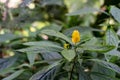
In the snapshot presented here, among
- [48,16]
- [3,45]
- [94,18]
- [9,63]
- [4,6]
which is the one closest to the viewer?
[9,63]

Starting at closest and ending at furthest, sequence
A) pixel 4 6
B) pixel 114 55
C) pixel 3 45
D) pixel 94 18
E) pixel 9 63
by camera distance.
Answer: pixel 114 55
pixel 9 63
pixel 3 45
pixel 4 6
pixel 94 18

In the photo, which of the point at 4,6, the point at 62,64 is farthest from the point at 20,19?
the point at 62,64

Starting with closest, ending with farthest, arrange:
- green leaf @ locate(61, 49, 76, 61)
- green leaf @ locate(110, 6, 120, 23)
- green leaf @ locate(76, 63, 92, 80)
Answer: green leaf @ locate(61, 49, 76, 61)
green leaf @ locate(76, 63, 92, 80)
green leaf @ locate(110, 6, 120, 23)

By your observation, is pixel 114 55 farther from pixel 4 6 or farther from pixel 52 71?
pixel 4 6

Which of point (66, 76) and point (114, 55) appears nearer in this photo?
point (114, 55)

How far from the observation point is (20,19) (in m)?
1.83

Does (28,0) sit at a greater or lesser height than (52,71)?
greater

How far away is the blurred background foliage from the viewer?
1.19 metres

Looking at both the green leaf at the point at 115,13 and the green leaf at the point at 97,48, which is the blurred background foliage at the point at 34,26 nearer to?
the green leaf at the point at 115,13

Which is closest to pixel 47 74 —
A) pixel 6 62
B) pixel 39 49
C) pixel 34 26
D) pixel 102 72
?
pixel 39 49

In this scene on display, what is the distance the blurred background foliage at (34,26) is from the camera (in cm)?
119

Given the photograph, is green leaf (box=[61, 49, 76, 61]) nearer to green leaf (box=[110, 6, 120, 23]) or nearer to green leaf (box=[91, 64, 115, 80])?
green leaf (box=[91, 64, 115, 80])

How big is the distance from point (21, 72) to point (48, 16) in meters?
1.59

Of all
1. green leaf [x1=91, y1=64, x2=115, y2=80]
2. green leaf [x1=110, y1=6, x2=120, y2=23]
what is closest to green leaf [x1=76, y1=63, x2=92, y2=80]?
green leaf [x1=91, y1=64, x2=115, y2=80]
